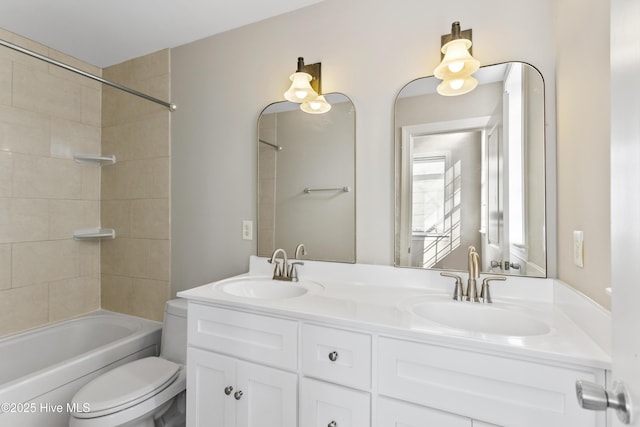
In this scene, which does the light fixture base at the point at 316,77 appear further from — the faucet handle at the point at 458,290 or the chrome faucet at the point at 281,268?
the faucet handle at the point at 458,290

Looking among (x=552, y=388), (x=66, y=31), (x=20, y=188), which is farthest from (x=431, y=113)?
(x=20, y=188)

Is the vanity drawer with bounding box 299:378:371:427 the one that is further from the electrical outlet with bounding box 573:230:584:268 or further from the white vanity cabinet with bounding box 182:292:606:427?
the electrical outlet with bounding box 573:230:584:268

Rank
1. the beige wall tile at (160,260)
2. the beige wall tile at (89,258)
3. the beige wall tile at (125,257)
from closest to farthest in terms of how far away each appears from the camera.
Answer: the beige wall tile at (160,260) → the beige wall tile at (125,257) → the beige wall tile at (89,258)

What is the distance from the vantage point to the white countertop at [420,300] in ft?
2.67

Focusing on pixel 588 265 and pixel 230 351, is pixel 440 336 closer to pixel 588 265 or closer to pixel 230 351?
pixel 588 265

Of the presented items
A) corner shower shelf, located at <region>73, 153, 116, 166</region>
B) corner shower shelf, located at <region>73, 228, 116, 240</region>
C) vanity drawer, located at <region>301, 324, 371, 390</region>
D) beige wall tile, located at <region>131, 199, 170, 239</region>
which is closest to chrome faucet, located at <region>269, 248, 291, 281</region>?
vanity drawer, located at <region>301, 324, 371, 390</region>

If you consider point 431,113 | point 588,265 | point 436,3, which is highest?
point 436,3

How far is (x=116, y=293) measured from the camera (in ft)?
7.70

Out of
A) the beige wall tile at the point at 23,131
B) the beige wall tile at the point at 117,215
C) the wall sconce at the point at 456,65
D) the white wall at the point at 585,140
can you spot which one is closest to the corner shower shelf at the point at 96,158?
the beige wall tile at the point at 23,131

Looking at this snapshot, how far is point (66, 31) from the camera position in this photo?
1929 millimetres

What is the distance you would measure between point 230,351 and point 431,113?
4.35ft

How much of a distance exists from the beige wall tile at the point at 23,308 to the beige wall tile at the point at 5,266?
5 centimetres

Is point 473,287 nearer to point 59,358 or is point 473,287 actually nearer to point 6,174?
point 59,358

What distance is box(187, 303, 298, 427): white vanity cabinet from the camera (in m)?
1.12
